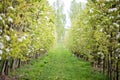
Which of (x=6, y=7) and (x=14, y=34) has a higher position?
(x=6, y=7)

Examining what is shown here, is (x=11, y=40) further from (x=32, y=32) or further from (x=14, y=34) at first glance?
(x=32, y=32)

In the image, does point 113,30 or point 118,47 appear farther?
point 113,30

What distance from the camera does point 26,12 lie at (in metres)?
16.5

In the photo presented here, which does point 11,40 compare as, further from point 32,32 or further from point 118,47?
point 32,32

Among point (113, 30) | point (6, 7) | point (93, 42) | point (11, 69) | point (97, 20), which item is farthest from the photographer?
point (93, 42)

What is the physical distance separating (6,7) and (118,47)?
666cm

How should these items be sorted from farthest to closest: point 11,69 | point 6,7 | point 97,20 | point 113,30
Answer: point 11,69, point 97,20, point 113,30, point 6,7

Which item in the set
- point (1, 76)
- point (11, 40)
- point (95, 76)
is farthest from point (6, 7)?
point (95, 76)

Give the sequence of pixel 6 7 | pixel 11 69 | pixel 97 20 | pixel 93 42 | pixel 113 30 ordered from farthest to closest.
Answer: pixel 93 42, pixel 11 69, pixel 97 20, pixel 113 30, pixel 6 7

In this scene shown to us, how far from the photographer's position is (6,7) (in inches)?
553

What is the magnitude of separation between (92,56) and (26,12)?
28.8 ft

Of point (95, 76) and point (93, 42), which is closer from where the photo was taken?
point (95, 76)

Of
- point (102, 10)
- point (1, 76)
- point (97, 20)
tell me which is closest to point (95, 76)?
point (97, 20)

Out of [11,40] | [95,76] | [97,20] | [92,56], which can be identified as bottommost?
[95,76]
